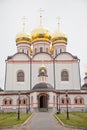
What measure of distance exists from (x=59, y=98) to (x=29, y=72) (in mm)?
3955

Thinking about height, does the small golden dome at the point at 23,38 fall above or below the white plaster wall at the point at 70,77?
above

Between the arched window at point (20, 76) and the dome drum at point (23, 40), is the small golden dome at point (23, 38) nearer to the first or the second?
the dome drum at point (23, 40)

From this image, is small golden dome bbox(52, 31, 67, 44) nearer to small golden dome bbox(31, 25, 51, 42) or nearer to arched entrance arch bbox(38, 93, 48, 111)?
small golden dome bbox(31, 25, 51, 42)

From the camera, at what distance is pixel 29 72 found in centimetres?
2477

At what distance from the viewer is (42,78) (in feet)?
75.6

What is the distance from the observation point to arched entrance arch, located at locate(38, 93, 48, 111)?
21447 mm

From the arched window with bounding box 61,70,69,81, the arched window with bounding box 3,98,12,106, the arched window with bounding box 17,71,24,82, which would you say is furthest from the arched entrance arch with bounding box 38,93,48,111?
the arched window with bounding box 61,70,69,81

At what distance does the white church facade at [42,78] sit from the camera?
22.0 metres

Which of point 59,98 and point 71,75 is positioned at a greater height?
point 71,75

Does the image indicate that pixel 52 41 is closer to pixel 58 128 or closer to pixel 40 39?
pixel 40 39

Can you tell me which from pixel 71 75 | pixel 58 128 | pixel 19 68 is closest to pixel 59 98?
pixel 71 75

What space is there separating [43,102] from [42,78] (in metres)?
2.17

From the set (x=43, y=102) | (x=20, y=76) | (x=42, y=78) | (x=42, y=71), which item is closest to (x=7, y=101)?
(x=20, y=76)

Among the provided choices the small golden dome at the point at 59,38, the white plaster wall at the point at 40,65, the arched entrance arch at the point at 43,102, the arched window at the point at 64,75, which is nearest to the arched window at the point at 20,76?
the white plaster wall at the point at 40,65
